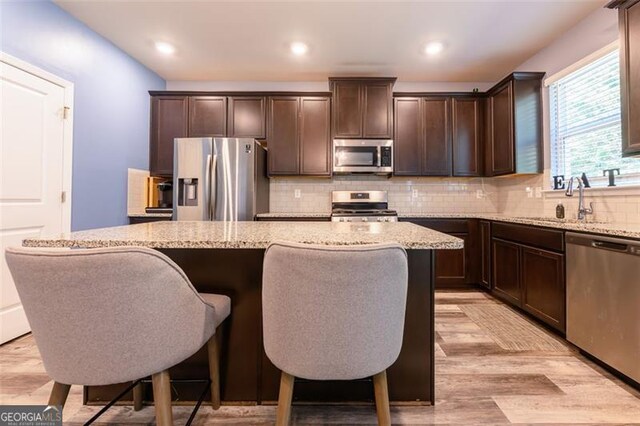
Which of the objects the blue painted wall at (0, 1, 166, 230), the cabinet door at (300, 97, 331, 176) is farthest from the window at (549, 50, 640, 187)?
the blue painted wall at (0, 1, 166, 230)

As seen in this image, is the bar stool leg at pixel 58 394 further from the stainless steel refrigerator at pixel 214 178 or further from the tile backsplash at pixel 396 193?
the tile backsplash at pixel 396 193

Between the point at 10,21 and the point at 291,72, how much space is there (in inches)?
100

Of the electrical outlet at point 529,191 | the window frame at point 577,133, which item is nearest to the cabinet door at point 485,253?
the electrical outlet at point 529,191

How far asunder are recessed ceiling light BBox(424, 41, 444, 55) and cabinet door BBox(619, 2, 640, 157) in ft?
4.79

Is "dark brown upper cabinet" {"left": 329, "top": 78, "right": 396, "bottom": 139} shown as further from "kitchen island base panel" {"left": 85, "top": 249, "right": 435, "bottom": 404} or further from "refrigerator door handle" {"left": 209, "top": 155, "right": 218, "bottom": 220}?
"kitchen island base panel" {"left": 85, "top": 249, "right": 435, "bottom": 404}

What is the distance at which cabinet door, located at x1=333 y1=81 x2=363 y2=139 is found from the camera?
3904mm

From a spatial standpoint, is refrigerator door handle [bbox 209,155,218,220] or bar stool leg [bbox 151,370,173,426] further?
refrigerator door handle [bbox 209,155,218,220]

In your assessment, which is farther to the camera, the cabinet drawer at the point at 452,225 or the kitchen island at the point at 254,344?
the cabinet drawer at the point at 452,225

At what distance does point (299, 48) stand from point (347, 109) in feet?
2.97

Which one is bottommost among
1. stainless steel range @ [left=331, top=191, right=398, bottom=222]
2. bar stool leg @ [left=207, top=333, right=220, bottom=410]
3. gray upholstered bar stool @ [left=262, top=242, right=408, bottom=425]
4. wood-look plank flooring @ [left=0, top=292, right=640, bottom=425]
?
wood-look plank flooring @ [left=0, top=292, right=640, bottom=425]

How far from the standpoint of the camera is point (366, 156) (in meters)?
3.92

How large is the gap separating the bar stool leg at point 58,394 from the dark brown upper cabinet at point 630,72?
10.5 ft

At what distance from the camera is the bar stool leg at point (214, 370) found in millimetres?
1428

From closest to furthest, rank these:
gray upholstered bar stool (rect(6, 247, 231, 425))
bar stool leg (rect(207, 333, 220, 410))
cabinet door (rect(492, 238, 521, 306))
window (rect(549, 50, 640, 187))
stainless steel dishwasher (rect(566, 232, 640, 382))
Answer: gray upholstered bar stool (rect(6, 247, 231, 425)), bar stool leg (rect(207, 333, 220, 410)), stainless steel dishwasher (rect(566, 232, 640, 382)), window (rect(549, 50, 640, 187)), cabinet door (rect(492, 238, 521, 306))
